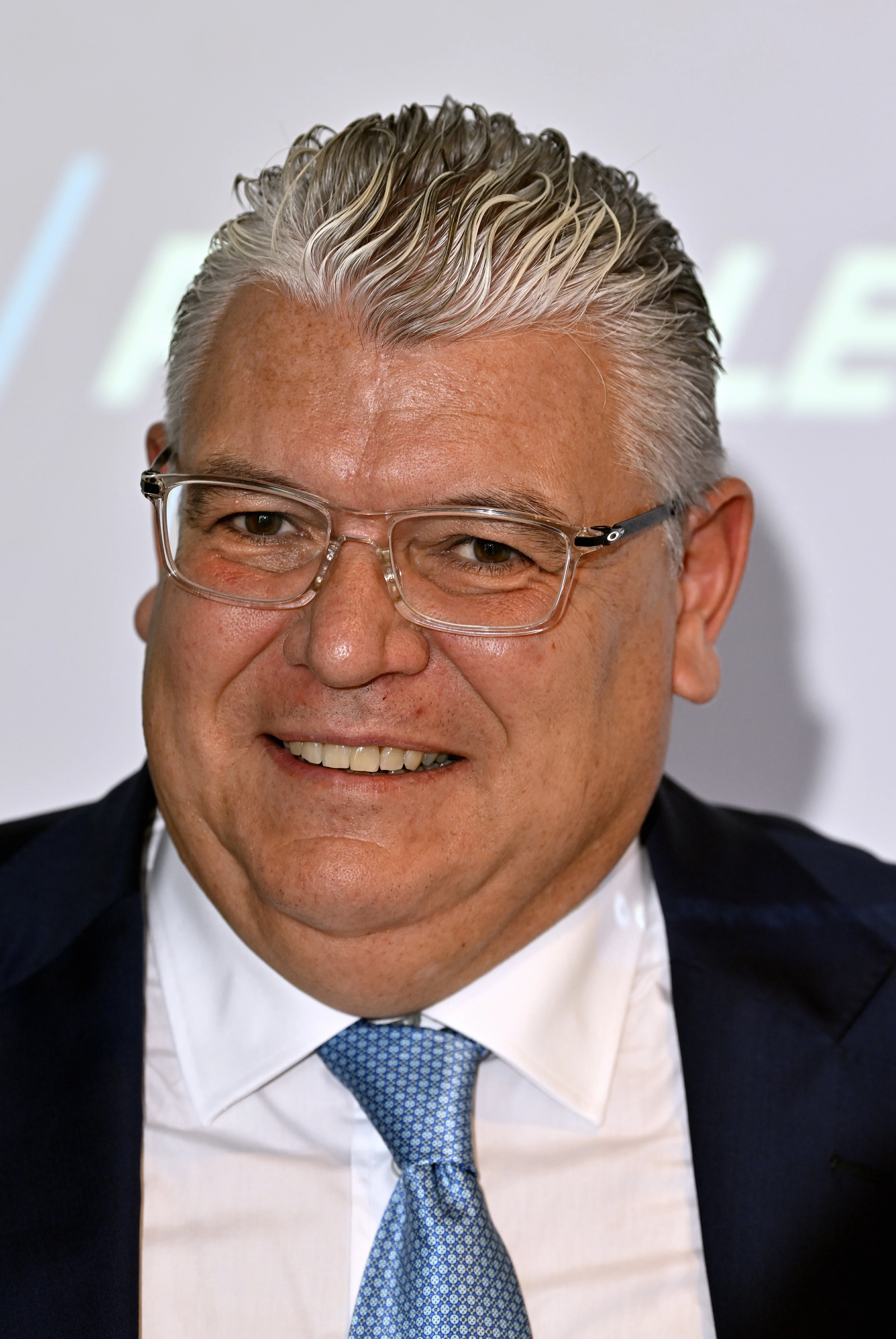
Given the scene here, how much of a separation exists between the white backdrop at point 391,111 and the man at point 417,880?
661 mm

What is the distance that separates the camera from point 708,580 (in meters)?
2.08

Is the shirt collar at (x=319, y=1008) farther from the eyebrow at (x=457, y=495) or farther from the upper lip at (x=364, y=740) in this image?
the eyebrow at (x=457, y=495)

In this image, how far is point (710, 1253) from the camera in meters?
1.77

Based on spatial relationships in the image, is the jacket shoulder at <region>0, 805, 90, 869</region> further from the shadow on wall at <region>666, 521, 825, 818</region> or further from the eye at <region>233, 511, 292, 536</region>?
the shadow on wall at <region>666, 521, 825, 818</region>

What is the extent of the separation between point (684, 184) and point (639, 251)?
76 centimetres

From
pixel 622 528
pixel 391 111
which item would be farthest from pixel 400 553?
pixel 391 111

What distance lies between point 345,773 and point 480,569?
0.88 ft

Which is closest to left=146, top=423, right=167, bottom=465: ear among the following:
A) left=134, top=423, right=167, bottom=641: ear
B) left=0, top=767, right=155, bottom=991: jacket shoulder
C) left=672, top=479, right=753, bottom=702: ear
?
left=134, top=423, right=167, bottom=641: ear

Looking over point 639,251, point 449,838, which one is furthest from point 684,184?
point 449,838

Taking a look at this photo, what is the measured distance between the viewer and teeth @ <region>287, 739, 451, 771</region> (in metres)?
1.68

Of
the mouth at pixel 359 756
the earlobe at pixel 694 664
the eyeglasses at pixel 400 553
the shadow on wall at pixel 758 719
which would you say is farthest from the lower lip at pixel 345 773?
the shadow on wall at pixel 758 719

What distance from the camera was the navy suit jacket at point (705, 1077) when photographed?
1653 mm

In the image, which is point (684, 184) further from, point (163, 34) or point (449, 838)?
point (449, 838)

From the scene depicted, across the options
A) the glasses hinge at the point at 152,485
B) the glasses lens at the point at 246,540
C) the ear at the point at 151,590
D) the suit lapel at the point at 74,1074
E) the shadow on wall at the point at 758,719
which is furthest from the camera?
the shadow on wall at the point at 758,719
